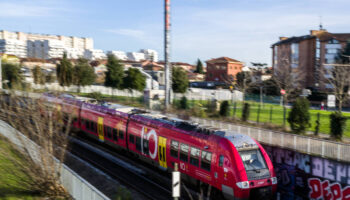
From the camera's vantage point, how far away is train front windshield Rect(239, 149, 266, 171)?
12.3 metres

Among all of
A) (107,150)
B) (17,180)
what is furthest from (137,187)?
(107,150)

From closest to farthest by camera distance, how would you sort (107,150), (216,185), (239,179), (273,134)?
(239,179) < (216,185) < (273,134) < (107,150)

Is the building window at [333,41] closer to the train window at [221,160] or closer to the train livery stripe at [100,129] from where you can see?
the train livery stripe at [100,129]

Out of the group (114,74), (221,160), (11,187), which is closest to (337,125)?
(221,160)

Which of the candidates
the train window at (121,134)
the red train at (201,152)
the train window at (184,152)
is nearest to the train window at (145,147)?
the red train at (201,152)

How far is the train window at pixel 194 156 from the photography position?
541 inches

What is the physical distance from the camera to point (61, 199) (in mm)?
12969

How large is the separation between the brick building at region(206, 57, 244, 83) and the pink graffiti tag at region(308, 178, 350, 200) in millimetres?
55553

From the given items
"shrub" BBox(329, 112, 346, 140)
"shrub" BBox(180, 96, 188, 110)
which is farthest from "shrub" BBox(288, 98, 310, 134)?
"shrub" BBox(180, 96, 188, 110)

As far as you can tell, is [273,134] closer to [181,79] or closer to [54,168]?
[54,168]

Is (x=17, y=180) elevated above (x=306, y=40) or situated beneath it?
situated beneath

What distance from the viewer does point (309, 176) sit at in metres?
13.7

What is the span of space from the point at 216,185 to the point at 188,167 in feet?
6.34

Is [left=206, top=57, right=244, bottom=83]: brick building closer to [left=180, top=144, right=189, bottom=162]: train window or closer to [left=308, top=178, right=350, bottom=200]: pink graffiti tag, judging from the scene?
[left=180, top=144, right=189, bottom=162]: train window
